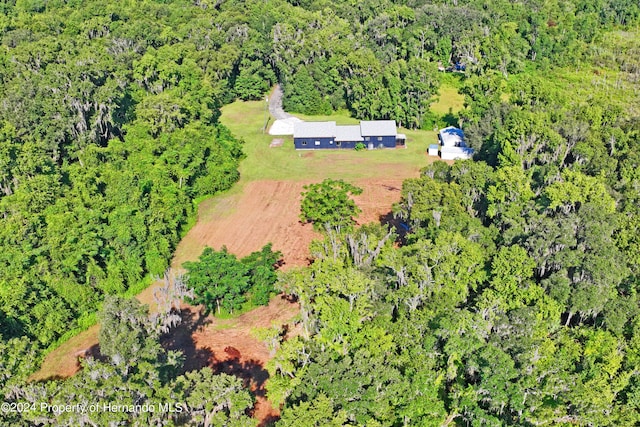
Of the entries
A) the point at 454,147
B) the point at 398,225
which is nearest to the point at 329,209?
the point at 398,225

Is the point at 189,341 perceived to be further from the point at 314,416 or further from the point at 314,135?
the point at 314,135

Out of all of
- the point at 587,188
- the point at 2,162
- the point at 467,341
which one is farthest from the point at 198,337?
the point at 587,188

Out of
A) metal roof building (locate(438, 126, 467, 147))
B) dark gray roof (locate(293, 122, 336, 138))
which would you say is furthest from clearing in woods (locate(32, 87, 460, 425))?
metal roof building (locate(438, 126, 467, 147))

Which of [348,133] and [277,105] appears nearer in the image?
[348,133]

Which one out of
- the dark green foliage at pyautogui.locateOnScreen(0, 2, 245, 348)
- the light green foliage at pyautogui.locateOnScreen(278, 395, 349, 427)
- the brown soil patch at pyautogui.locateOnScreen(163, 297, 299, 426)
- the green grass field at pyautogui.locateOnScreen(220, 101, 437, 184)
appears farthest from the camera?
the green grass field at pyautogui.locateOnScreen(220, 101, 437, 184)

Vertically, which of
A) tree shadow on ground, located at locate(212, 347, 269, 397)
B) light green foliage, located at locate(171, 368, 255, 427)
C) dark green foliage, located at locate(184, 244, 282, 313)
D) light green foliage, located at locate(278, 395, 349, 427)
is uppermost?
light green foliage, located at locate(171, 368, 255, 427)

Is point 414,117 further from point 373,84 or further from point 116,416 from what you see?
point 116,416

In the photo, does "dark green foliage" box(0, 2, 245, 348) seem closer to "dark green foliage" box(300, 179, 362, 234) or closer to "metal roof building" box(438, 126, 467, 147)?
"dark green foliage" box(300, 179, 362, 234)
